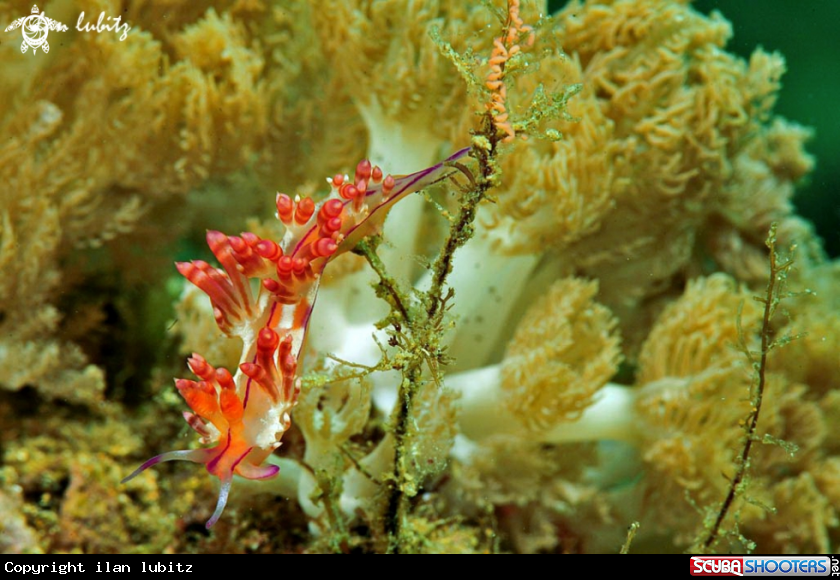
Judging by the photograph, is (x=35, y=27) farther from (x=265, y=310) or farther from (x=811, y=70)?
(x=811, y=70)

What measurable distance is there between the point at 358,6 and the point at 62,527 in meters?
1.97

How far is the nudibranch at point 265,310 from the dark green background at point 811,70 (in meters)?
1.60

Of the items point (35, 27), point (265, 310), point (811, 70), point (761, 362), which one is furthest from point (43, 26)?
point (811, 70)

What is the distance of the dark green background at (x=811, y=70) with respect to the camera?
263cm

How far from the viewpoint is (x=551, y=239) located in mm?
2096

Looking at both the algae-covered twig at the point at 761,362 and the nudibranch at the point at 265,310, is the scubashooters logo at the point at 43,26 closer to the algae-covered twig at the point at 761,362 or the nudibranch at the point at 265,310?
the nudibranch at the point at 265,310

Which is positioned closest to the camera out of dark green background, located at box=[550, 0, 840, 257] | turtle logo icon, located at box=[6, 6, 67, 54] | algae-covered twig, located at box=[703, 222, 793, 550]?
algae-covered twig, located at box=[703, 222, 793, 550]

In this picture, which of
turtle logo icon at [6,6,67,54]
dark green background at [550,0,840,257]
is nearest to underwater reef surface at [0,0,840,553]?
turtle logo icon at [6,6,67,54]

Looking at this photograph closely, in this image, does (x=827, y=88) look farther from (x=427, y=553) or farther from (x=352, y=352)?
(x=427, y=553)

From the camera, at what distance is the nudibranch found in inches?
47.3

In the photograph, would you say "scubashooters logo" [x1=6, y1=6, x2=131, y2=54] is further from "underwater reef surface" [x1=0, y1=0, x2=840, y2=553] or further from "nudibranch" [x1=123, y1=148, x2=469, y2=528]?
"nudibranch" [x1=123, y1=148, x2=469, y2=528]

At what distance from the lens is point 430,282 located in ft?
5.49

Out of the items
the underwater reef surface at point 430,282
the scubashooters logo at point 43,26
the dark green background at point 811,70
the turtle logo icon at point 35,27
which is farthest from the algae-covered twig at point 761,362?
the turtle logo icon at point 35,27

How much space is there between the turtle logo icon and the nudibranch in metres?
1.40
